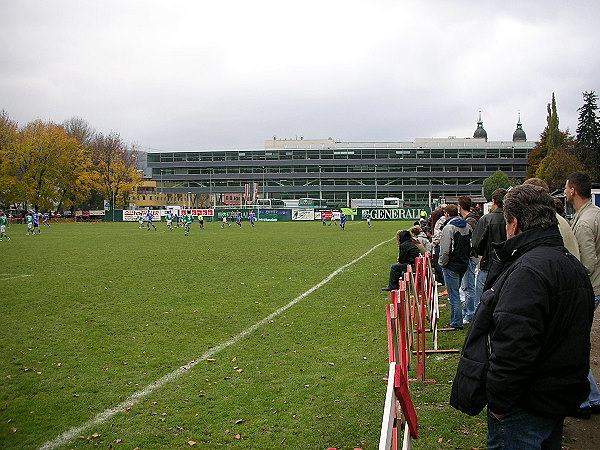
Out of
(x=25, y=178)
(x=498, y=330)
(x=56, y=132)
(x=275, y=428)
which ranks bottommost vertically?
(x=275, y=428)

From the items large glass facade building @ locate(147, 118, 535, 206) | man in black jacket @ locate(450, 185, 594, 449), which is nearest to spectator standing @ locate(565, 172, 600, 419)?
man in black jacket @ locate(450, 185, 594, 449)

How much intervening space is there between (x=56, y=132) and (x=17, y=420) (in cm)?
7400

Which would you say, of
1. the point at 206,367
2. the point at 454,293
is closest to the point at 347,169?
the point at 454,293

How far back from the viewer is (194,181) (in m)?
124

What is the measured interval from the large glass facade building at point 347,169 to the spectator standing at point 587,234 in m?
115

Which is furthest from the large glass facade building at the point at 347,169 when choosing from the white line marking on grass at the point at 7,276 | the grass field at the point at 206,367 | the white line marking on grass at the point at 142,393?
the white line marking on grass at the point at 142,393

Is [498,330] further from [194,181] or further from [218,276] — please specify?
[194,181]

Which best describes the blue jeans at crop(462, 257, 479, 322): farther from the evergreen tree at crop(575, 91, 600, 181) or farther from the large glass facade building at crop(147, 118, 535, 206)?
the large glass facade building at crop(147, 118, 535, 206)

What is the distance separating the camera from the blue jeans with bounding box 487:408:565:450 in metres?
2.85

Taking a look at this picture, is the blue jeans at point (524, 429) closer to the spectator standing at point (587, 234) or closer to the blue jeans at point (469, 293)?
the spectator standing at point (587, 234)

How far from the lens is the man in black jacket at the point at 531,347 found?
2.72 m

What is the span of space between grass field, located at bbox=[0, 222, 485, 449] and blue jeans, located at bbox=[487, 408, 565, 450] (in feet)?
6.54

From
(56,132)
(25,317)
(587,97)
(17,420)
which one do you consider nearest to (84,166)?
(56,132)

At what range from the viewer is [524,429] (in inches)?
113
